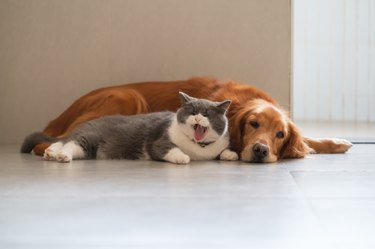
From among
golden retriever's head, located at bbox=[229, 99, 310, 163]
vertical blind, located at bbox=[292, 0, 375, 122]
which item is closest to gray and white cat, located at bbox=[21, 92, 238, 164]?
golden retriever's head, located at bbox=[229, 99, 310, 163]

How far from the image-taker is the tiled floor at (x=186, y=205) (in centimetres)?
135

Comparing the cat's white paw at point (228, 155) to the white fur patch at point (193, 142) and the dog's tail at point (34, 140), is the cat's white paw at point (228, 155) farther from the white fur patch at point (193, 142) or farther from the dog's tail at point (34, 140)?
the dog's tail at point (34, 140)

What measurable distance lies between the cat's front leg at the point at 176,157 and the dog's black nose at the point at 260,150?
11.7 inches

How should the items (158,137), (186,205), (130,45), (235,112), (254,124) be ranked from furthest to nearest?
(130,45), (235,112), (254,124), (158,137), (186,205)

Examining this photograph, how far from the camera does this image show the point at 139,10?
11.4 feet

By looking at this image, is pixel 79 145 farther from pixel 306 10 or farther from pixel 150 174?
pixel 306 10

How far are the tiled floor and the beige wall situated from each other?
1023mm

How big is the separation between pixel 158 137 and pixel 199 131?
0.19 m

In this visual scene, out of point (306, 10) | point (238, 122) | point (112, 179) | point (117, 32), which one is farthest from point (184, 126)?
point (306, 10)

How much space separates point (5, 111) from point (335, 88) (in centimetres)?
300

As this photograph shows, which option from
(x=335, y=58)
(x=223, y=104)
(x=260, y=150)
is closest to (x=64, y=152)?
(x=223, y=104)

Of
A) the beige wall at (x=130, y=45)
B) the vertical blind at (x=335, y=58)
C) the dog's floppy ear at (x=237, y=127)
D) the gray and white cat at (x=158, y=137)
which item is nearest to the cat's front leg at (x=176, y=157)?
the gray and white cat at (x=158, y=137)

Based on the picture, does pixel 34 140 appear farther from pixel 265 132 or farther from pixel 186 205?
pixel 186 205

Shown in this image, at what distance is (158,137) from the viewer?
2.69m
